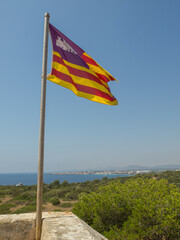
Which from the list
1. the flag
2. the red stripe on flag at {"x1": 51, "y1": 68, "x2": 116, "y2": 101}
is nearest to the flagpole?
the flag

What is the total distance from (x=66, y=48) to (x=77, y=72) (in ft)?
2.00

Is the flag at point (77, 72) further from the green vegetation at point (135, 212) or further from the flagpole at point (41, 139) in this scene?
the green vegetation at point (135, 212)

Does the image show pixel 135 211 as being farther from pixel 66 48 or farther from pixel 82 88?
pixel 66 48

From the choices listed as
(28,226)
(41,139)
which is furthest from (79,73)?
(28,226)

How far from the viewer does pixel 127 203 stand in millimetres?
7305

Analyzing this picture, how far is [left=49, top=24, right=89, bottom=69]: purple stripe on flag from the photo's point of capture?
4495 mm

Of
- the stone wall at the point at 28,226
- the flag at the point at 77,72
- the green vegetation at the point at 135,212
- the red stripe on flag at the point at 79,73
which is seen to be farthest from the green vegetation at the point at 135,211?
the red stripe on flag at the point at 79,73

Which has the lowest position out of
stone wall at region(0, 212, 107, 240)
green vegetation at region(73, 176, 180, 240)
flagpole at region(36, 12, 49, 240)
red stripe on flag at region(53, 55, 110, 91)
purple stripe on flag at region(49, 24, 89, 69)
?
green vegetation at region(73, 176, 180, 240)

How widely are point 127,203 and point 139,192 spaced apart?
621 mm

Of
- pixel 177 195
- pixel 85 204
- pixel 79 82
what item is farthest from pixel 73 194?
pixel 79 82

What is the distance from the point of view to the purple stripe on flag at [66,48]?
4.50 meters

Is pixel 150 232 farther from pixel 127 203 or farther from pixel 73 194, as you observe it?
pixel 73 194

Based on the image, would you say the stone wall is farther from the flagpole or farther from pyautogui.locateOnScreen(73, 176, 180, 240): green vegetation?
pyautogui.locateOnScreen(73, 176, 180, 240): green vegetation

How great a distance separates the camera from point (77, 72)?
16.0ft
